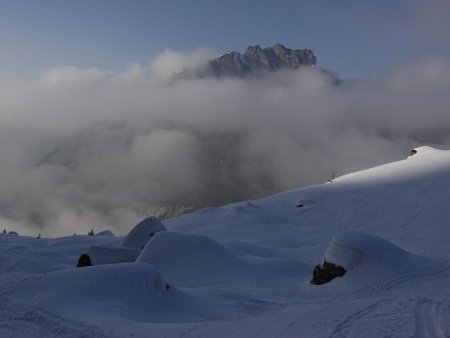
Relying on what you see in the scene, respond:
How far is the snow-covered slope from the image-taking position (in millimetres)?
11156

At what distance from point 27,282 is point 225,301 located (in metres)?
6.48

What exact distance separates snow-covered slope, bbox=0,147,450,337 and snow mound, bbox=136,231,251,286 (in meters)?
0.06

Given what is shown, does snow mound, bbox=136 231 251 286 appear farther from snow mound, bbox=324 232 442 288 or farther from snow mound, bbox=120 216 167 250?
snow mound, bbox=120 216 167 250

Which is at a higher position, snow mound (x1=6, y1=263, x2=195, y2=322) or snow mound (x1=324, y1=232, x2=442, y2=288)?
snow mound (x1=324, y1=232, x2=442, y2=288)

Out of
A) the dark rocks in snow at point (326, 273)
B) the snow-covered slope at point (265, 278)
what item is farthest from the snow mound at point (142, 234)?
the dark rocks in snow at point (326, 273)

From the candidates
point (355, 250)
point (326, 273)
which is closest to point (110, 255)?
point (326, 273)

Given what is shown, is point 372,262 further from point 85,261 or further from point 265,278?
point 85,261

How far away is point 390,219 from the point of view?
37938mm

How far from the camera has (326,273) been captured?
2097 centimetres

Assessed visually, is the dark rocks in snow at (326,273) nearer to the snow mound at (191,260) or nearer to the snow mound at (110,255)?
the snow mound at (191,260)

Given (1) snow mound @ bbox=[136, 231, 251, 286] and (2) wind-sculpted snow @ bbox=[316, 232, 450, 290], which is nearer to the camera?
(2) wind-sculpted snow @ bbox=[316, 232, 450, 290]

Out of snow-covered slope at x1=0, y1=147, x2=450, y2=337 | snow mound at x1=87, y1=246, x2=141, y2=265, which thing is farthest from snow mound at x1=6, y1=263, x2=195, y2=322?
snow mound at x1=87, y1=246, x2=141, y2=265

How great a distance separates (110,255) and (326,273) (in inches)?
512

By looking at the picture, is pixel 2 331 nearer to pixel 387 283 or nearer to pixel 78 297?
pixel 78 297
